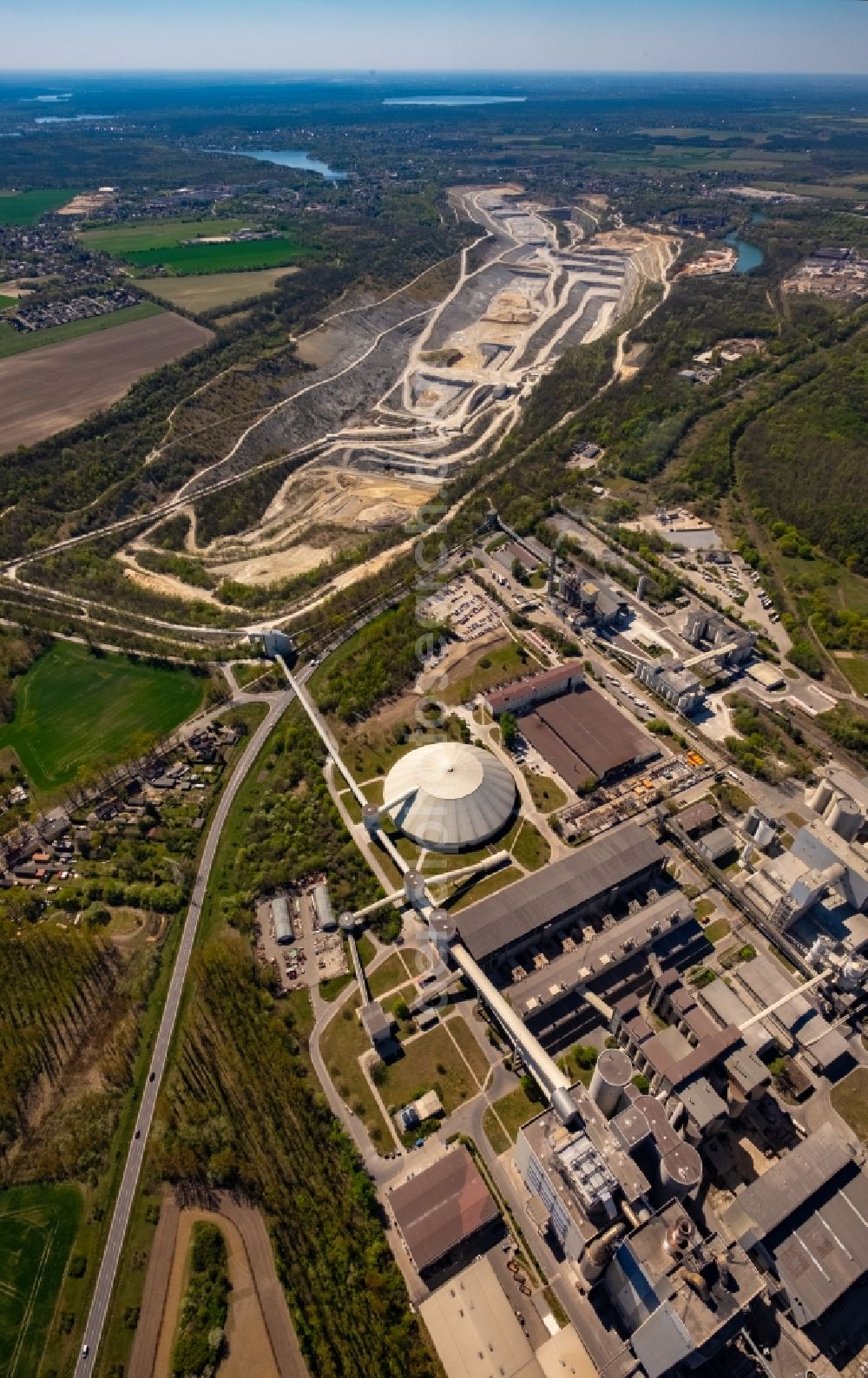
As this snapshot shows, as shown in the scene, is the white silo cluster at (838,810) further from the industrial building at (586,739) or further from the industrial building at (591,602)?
the industrial building at (591,602)

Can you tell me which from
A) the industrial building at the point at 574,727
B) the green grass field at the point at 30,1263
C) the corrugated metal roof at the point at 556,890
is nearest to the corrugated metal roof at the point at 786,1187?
the corrugated metal roof at the point at 556,890

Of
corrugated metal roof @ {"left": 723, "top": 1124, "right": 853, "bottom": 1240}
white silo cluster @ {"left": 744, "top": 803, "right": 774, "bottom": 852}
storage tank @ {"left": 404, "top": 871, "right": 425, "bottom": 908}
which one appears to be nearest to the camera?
corrugated metal roof @ {"left": 723, "top": 1124, "right": 853, "bottom": 1240}

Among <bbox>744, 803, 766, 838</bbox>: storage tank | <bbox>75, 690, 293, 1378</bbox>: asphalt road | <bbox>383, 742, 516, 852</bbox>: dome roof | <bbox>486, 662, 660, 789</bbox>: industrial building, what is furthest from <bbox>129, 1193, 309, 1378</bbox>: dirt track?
<bbox>744, 803, 766, 838</bbox>: storage tank

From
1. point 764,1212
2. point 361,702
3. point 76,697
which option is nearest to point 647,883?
point 764,1212

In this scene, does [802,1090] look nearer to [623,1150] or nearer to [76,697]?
[623,1150]

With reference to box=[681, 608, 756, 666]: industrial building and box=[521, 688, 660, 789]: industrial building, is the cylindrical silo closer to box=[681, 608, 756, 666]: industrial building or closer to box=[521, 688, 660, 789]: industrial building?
box=[521, 688, 660, 789]: industrial building

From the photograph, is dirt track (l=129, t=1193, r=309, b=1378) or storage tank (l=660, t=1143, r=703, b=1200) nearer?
storage tank (l=660, t=1143, r=703, b=1200)
